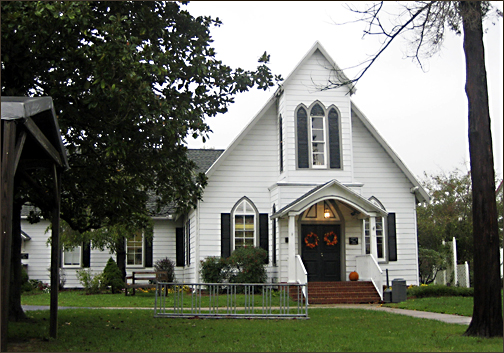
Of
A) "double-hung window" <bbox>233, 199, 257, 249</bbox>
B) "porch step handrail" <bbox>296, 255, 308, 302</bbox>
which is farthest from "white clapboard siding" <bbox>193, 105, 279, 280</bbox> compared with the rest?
"porch step handrail" <bbox>296, 255, 308, 302</bbox>

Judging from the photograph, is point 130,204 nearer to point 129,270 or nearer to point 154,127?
point 154,127

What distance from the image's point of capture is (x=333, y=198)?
2078 cm

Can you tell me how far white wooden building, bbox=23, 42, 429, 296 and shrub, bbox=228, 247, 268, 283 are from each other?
693 millimetres

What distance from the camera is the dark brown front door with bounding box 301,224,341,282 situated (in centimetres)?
2216

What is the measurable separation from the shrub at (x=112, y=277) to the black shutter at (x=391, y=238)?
11.0 metres

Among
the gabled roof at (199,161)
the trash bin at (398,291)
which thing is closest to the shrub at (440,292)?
the trash bin at (398,291)

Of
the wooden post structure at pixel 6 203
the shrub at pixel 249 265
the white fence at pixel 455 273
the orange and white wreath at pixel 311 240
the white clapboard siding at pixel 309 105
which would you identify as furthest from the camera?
the white fence at pixel 455 273

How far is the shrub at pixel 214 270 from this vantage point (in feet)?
71.6

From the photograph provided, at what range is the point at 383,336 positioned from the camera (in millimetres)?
10500

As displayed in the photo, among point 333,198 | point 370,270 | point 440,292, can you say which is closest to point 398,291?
point 370,270

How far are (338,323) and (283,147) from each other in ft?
33.4

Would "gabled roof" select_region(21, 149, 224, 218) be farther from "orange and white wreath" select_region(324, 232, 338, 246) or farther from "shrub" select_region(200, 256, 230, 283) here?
"orange and white wreath" select_region(324, 232, 338, 246)

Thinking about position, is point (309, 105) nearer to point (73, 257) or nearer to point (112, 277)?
point (112, 277)

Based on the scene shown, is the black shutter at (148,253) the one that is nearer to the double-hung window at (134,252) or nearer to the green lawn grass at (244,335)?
the double-hung window at (134,252)
